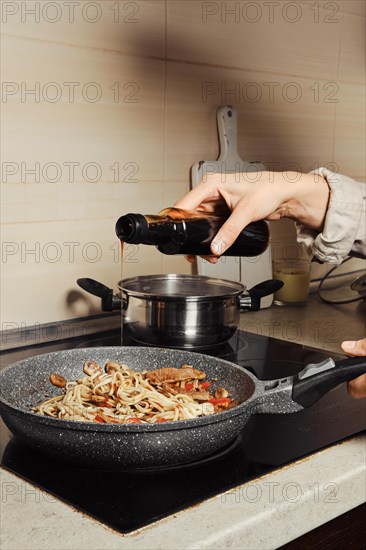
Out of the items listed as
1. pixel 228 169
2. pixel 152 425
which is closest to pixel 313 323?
pixel 228 169

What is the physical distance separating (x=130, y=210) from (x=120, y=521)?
Answer: 0.93 m

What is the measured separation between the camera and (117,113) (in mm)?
1568

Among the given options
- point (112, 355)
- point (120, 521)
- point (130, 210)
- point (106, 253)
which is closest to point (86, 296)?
point (106, 253)

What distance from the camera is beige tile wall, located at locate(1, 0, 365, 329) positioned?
1.42 metres

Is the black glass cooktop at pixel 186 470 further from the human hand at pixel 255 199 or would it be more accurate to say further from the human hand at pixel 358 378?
the human hand at pixel 255 199

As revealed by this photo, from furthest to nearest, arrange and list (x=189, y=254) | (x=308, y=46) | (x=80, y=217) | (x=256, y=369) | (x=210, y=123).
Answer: (x=308, y=46) → (x=210, y=123) → (x=80, y=217) → (x=256, y=369) → (x=189, y=254)

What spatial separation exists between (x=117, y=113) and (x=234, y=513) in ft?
3.22

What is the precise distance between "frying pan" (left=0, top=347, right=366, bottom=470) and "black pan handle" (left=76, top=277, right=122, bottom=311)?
31 centimetres

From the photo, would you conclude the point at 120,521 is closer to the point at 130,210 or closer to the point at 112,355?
the point at 112,355

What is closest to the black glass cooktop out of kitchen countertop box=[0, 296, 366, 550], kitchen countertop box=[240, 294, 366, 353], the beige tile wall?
kitchen countertop box=[0, 296, 366, 550]

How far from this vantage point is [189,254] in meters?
1.10

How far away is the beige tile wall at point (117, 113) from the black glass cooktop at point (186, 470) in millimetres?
544

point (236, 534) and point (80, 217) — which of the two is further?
point (80, 217)

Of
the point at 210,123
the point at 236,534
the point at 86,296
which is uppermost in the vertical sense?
the point at 210,123
